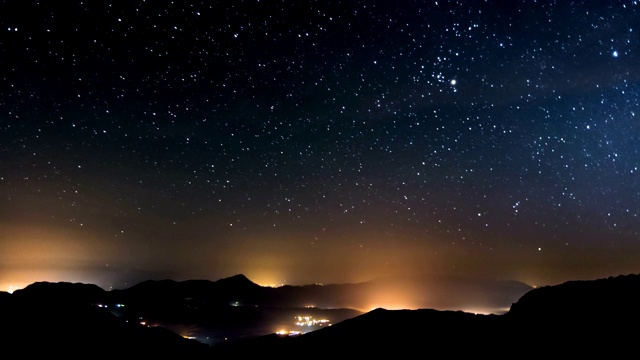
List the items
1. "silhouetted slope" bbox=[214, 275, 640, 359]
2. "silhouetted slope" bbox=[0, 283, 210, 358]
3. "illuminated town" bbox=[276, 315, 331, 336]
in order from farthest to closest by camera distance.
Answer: "illuminated town" bbox=[276, 315, 331, 336] < "silhouetted slope" bbox=[0, 283, 210, 358] < "silhouetted slope" bbox=[214, 275, 640, 359]

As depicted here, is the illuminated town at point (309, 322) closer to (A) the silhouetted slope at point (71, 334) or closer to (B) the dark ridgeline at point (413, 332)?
(B) the dark ridgeline at point (413, 332)

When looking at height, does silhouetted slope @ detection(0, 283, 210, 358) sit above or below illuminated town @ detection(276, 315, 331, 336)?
above

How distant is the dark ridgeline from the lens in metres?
16.8

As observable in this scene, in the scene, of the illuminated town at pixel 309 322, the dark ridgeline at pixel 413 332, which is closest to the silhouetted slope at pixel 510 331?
the dark ridgeline at pixel 413 332

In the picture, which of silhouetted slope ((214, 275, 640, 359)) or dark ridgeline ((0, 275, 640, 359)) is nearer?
silhouetted slope ((214, 275, 640, 359))

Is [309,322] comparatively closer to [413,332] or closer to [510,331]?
[413,332]

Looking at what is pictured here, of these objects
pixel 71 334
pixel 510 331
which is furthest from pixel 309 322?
pixel 510 331

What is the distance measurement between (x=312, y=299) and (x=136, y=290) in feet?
212

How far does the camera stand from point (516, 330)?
2061cm

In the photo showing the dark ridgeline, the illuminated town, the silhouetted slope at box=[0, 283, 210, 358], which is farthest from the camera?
the illuminated town

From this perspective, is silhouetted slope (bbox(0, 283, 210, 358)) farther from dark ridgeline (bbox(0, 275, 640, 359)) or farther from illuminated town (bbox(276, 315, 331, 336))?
illuminated town (bbox(276, 315, 331, 336))

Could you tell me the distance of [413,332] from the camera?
83.9ft

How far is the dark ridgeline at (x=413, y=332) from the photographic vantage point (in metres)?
16.8

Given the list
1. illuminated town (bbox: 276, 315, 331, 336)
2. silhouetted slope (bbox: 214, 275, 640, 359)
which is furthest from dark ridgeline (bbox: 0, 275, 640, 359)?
illuminated town (bbox: 276, 315, 331, 336)
